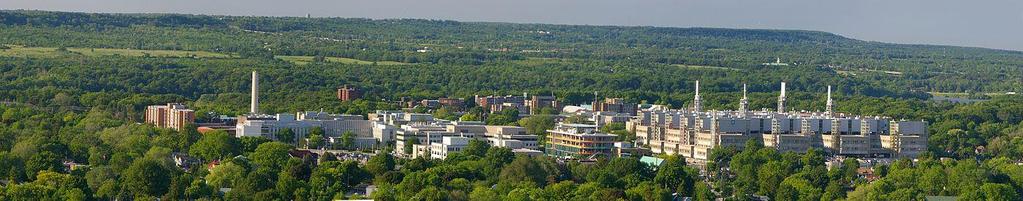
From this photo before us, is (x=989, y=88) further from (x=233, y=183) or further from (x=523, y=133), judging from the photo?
(x=233, y=183)

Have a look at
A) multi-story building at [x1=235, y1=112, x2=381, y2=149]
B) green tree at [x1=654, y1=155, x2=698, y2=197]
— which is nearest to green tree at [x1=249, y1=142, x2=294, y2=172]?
green tree at [x1=654, y1=155, x2=698, y2=197]

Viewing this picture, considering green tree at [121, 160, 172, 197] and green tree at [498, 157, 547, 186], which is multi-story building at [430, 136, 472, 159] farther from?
green tree at [121, 160, 172, 197]

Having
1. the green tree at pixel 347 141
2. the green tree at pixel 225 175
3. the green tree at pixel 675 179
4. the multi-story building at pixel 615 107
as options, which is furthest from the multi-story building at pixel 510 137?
the multi-story building at pixel 615 107

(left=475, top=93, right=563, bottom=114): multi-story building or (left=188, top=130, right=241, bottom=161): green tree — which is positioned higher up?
(left=188, top=130, right=241, bottom=161): green tree

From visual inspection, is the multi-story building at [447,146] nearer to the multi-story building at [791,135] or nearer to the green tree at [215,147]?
the green tree at [215,147]

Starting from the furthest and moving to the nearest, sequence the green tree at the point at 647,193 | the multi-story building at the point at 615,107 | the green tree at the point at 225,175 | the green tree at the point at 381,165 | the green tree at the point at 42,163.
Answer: the multi-story building at the point at 615,107 → the green tree at the point at 381,165 → the green tree at the point at 42,163 → the green tree at the point at 225,175 → the green tree at the point at 647,193

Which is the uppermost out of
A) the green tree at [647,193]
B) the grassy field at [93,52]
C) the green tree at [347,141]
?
the grassy field at [93,52]

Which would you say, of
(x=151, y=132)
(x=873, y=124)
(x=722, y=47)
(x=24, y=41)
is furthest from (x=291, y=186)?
(x=722, y=47)
